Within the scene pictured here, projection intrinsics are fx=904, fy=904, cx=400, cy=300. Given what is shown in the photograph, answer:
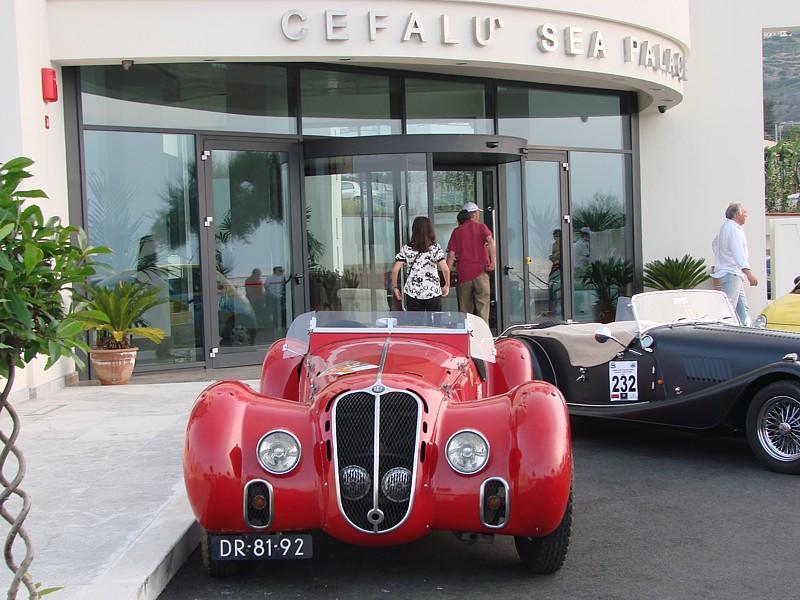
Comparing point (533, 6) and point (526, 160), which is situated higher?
point (533, 6)

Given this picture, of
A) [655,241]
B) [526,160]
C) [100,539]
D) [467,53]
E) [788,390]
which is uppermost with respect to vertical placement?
[467,53]

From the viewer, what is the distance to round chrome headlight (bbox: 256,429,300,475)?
13.4ft

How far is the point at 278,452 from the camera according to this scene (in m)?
4.11

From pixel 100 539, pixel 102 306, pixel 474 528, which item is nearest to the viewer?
pixel 474 528

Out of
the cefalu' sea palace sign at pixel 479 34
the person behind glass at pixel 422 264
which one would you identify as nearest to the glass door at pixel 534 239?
the cefalu' sea palace sign at pixel 479 34

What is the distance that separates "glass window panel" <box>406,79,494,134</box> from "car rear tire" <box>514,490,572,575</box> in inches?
370

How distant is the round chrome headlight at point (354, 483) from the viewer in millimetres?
3982

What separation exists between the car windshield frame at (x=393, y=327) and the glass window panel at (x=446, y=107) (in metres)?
7.64

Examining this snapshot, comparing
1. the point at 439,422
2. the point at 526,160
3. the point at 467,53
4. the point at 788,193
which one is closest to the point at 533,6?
the point at 467,53

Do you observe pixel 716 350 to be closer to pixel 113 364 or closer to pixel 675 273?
pixel 113 364

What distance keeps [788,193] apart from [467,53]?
88.5 ft

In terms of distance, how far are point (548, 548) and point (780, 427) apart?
2.68 metres

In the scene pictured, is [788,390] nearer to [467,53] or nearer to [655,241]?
[467,53]

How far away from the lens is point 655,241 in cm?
1546
